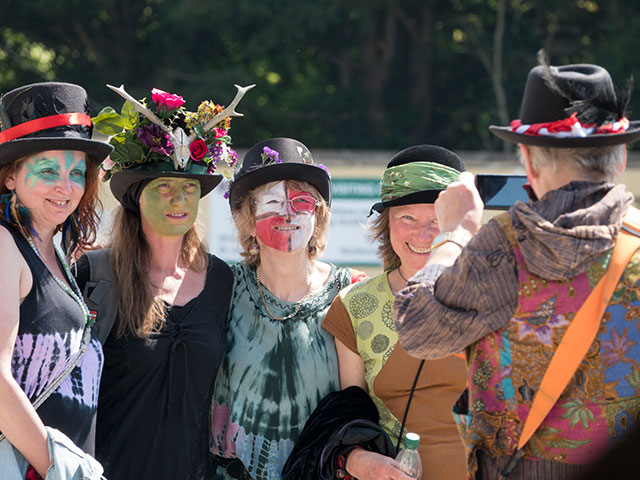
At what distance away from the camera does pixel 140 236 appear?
3762 millimetres

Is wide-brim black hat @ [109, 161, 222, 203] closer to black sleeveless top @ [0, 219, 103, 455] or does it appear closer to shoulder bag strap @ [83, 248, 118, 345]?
shoulder bag strap @ [83, 248, 118, 345]

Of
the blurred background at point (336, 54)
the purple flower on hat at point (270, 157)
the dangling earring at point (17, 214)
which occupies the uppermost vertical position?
the blurred background at point (336, 54)

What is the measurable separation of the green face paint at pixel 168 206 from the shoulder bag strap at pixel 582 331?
187 centimetres

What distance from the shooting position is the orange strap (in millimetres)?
2264

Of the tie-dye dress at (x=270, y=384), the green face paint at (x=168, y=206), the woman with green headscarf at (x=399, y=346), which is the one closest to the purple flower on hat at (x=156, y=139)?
the green face paint at (x=168, y=206)

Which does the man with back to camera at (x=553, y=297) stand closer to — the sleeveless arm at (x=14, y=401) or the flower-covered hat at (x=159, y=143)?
the sleeveless arm at (x=14, y=401)

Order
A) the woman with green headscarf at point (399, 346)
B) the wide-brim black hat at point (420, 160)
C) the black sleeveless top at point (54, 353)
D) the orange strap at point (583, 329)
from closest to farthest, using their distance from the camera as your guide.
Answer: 1. the orange strap at point (583, 329)
2. the black sleeveless top at point (54, 353)
3. the woman with green headscarf at point (399, 346)
4. the wide-brim black hat at point (420, 160)

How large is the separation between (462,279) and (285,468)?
149cm

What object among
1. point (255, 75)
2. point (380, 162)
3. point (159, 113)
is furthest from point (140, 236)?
point (255, 75)

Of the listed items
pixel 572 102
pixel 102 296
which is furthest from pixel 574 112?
pixel 102 296

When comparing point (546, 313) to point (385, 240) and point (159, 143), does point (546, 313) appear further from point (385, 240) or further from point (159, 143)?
point (159, 143)

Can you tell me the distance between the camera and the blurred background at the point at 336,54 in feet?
67.5

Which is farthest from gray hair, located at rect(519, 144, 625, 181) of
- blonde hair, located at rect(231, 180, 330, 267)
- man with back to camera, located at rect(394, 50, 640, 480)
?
blonde hair, located at rect(231, 180, 330, 267)

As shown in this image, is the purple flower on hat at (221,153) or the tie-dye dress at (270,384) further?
the purple flower on hat at (221,153)
